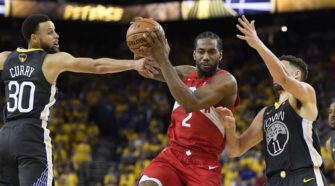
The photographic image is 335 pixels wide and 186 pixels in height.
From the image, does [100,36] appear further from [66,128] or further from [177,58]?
[66,128]

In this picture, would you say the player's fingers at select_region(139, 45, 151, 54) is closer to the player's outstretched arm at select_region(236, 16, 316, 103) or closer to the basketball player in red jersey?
the basketball player in red jersey

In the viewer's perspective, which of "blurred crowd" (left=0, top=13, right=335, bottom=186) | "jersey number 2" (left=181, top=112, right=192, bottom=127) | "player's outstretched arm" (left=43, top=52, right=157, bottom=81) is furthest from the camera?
"blurred crowd" (left=0, top=13, right=335, bottom=186)

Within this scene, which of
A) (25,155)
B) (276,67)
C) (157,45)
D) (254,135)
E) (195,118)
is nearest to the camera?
(276,67)

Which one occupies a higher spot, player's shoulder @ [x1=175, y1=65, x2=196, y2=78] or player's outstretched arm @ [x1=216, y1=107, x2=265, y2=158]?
player's shoulder @ [x1=175, y1=65, x2=196, y2=78]

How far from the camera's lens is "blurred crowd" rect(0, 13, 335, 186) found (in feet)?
46.1

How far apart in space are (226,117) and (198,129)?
26 centimetres

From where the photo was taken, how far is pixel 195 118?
17.7ft

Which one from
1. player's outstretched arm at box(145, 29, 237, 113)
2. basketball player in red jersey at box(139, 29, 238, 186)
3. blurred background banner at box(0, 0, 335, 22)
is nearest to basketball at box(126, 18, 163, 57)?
player's outstretched arm at box(145, 29, 237, 113)

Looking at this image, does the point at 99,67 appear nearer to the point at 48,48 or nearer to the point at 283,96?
the point at 48,48

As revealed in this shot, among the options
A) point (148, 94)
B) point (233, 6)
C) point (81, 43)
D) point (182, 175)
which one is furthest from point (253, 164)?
point (81, 43)

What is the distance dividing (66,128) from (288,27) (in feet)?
24.8

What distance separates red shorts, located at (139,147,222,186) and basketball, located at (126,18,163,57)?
0.90 meters

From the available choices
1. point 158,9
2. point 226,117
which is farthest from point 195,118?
point 158,9

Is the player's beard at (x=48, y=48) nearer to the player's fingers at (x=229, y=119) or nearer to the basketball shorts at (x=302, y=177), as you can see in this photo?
the player's fingers at (x=229, y=119)
